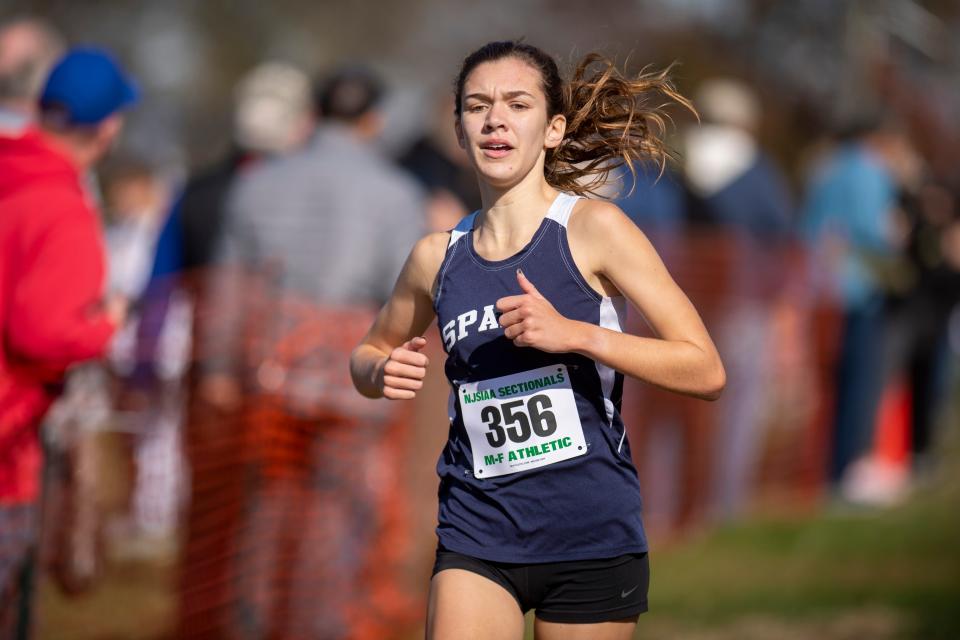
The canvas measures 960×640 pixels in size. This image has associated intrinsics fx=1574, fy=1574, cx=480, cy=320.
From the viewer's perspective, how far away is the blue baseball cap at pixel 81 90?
521 cm

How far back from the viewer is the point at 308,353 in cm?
623

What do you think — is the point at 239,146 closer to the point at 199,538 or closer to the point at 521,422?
the point at 199,538

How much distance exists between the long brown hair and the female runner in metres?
0.01

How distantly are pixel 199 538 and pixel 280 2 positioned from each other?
26949 mm

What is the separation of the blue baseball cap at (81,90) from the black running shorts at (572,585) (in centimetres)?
227

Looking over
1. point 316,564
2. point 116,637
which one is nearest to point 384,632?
point 316,564

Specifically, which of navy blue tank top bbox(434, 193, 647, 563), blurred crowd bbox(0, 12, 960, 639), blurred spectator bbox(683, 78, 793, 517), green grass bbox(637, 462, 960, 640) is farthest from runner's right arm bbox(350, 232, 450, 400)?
blurred spectator bbox(683, 78, 793, 517)

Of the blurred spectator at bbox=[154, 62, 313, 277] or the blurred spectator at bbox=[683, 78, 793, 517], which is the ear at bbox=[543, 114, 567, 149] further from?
the blurred spectator at bbox=[683, 78, 793, 517]

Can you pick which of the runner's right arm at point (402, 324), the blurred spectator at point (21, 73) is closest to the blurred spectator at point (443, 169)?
the blurred spectator at point (21, 73)

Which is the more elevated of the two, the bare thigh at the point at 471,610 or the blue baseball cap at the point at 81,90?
the blue baseball cap at the point at 81,90

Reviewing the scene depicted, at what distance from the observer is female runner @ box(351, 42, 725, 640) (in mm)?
3738

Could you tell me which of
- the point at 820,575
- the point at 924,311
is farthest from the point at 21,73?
the point at 924,311

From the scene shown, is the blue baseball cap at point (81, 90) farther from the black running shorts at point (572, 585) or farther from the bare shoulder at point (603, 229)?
the black running shorts at point (572, 585)

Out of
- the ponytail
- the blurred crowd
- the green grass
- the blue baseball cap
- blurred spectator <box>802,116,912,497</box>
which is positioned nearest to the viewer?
the ponytail
